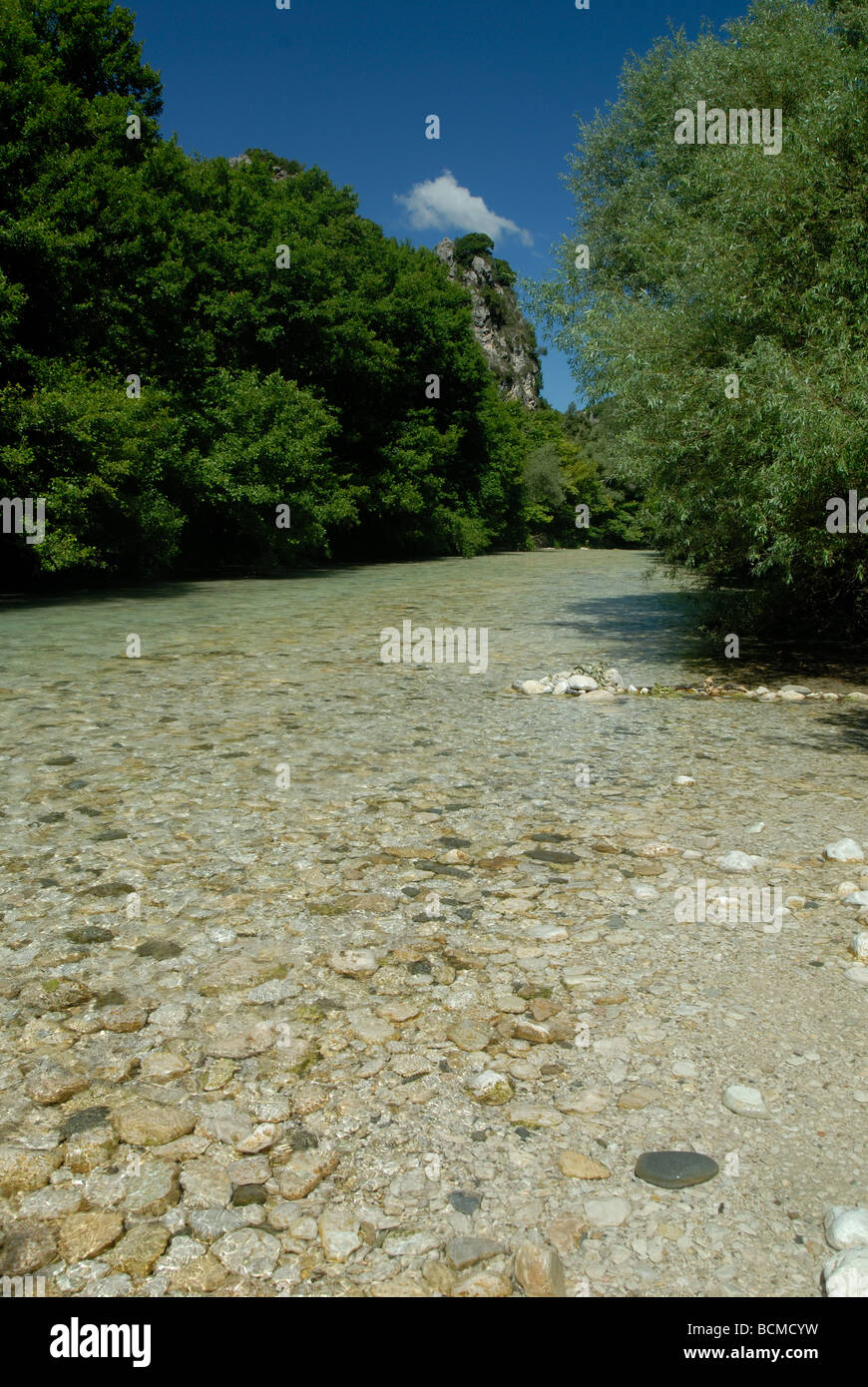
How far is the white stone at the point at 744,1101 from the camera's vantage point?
2.89m

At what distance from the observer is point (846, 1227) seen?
2.35 meters

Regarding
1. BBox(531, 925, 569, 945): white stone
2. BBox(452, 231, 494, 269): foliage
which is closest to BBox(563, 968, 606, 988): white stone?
BBox(531, 925, 569, 945): white stone

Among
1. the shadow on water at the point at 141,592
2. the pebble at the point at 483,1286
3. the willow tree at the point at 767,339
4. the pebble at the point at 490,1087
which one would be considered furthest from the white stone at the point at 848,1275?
the shadow on water at the point at 141,592

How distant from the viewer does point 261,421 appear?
28.9 metres

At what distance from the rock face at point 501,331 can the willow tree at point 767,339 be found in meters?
99.4

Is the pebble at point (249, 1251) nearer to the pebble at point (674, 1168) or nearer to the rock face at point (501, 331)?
the pebble at point (674, 1168)

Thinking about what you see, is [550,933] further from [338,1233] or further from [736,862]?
[338,1233]

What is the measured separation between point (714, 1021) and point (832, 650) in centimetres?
1099

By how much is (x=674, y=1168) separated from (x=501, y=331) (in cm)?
12622

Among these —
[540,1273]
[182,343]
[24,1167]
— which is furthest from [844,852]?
[182,343]

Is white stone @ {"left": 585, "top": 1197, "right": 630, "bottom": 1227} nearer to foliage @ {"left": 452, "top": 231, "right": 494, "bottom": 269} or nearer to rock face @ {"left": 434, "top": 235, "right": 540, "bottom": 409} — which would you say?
rock face @ {"left": 434, "top": 235, "right": 540, "bottom": 409}

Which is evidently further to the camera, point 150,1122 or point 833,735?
point 833,735
